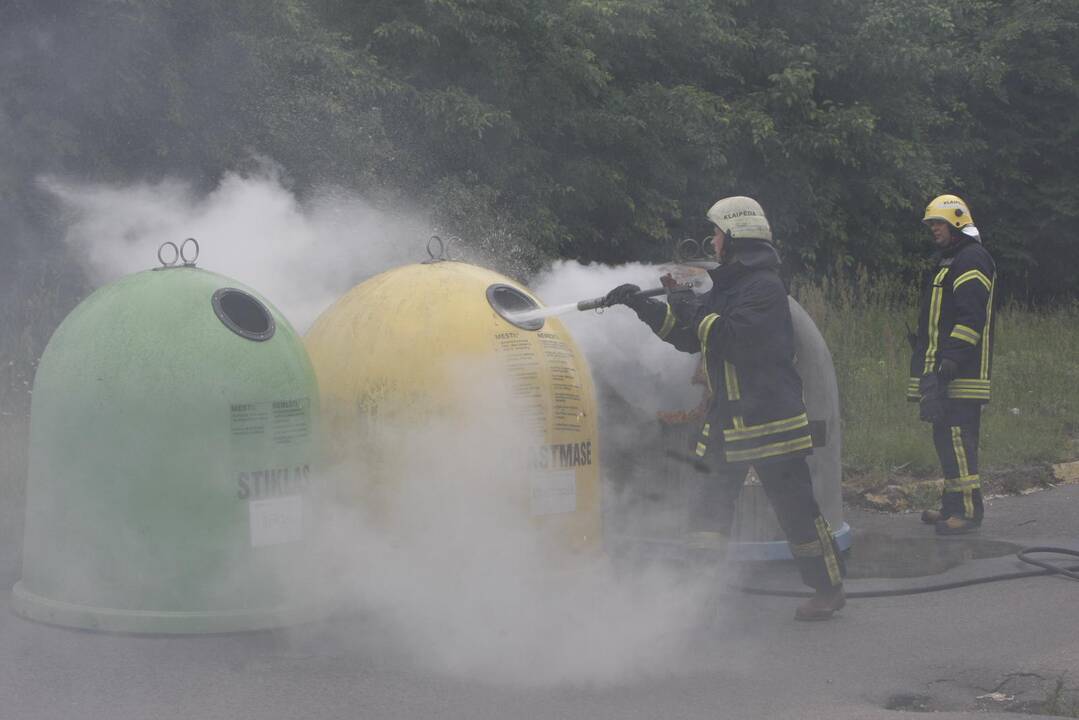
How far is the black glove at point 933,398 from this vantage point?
751 centimetres

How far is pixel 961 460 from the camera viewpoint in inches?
297

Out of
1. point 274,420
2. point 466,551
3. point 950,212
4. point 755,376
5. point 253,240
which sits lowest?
point 466,551

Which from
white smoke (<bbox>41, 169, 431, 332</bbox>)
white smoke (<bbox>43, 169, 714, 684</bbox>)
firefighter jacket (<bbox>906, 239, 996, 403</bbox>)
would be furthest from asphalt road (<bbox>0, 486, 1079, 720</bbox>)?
white smoke (<bbox>41, 169, 431, 332</bbox>)

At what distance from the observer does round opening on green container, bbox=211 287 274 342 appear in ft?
17.2

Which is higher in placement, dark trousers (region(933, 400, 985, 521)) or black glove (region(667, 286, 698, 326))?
black glove (region(667, 286, 698, 326))

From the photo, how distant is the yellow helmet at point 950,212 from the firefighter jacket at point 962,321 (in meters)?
0.12

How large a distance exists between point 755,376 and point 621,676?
1.49 metres

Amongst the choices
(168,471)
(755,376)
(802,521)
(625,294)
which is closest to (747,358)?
(755,376)

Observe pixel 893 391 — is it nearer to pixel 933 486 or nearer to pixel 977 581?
pixel 933 486

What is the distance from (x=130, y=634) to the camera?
5.07 meters

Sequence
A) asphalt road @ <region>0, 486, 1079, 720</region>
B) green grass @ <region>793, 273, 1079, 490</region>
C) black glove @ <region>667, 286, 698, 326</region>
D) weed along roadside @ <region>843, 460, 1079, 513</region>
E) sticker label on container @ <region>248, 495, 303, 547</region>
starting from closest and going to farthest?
asphalt road @ <region>0, 486, 1079, 720</region> < sticker label on container @ <region>248, 495, 303, 547</region> < black glove @ <region>667, 286, 698, 326</region> < weed along roadside @ <region>843, 460, 1079, 513</region> < green grass @ <region>793, 273, 1079, 490</region>

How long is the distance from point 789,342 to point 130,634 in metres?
3.00

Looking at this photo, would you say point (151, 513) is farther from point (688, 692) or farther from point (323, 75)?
point (323, 75)

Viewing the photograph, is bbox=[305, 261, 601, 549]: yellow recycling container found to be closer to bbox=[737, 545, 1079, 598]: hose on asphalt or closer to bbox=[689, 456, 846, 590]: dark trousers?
bbox=[689, 456, 846, 590]: dark trousers
